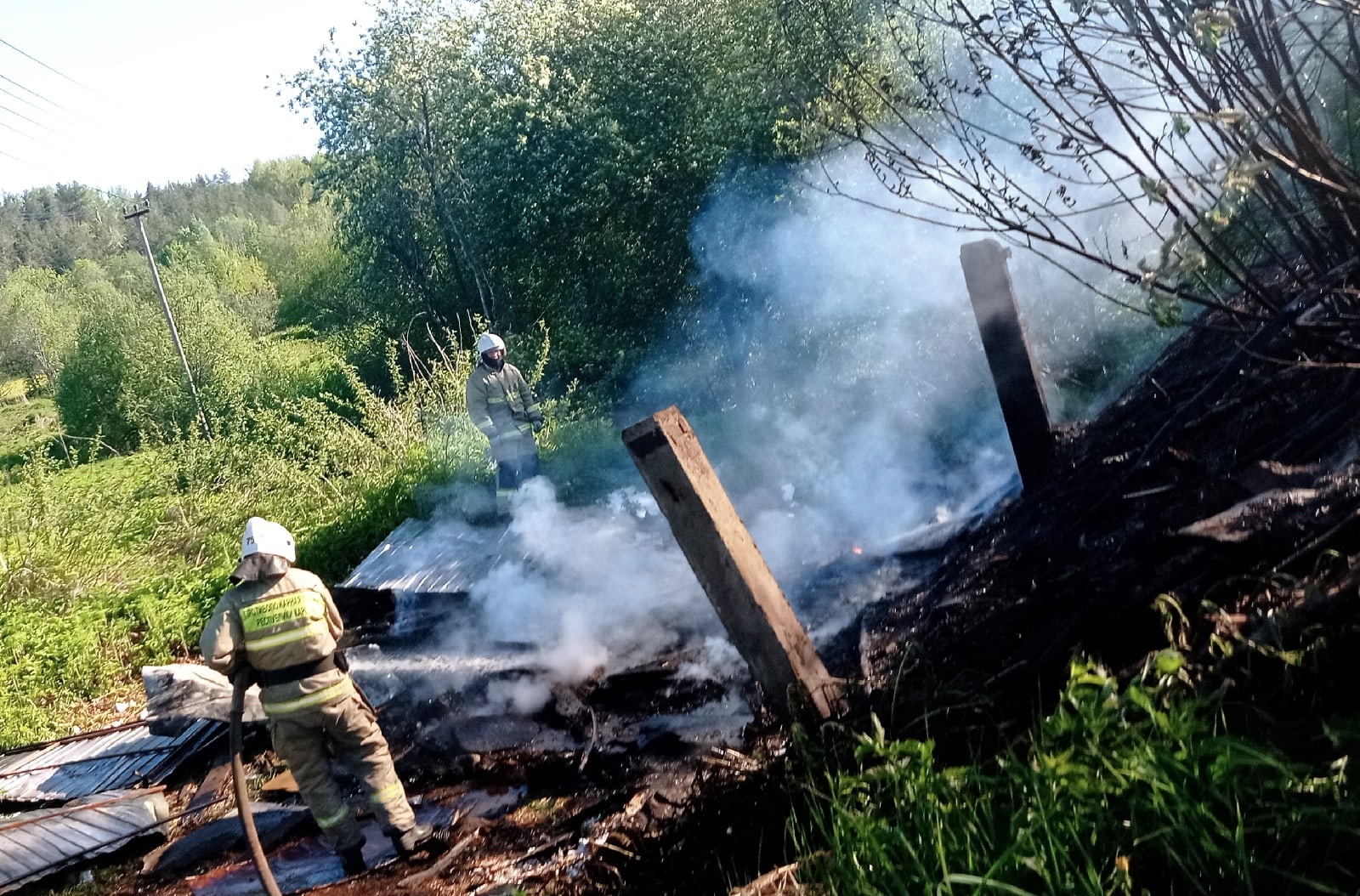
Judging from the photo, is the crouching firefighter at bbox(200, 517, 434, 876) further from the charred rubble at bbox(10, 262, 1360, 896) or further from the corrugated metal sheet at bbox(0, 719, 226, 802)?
the corrugated metal sheet at bbox(0, 719, 226, 802)

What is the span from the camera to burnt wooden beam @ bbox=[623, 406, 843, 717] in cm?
326

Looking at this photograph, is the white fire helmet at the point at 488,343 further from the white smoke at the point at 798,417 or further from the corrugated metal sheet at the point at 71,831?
the corrugated metal sheet at the point at 71,831

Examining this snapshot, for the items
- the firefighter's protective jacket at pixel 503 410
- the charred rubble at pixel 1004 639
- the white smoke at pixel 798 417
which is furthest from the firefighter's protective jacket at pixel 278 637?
the firefighter's protective jacket at pixel 503 410

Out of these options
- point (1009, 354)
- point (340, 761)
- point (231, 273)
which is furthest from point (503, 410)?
point (231, 273)

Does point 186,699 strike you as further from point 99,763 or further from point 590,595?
point 590,595

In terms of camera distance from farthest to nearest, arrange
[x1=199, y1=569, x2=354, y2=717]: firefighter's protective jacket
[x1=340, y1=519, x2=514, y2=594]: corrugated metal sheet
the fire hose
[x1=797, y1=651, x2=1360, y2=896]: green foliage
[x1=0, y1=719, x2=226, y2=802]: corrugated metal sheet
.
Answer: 1. [x1=340, y1=519, x2=514, y2=594]: corrugated metal sheet
2. [x1=0, y1=719, x2=226, y2=802]: corrugated metal sheet
3. [x1=199, y1=569, x2=354, y2=717]: firefighter's protective jacket
4. the fire hose
5. [x1=797, y1=651, x2=1360, y2=896]: green foliage

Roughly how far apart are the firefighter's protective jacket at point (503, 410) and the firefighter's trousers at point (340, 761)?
459 centimetres

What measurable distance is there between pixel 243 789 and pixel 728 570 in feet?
9.76

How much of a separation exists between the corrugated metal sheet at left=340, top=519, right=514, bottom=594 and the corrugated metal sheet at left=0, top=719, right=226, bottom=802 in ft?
5.42

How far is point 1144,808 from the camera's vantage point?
2252mm

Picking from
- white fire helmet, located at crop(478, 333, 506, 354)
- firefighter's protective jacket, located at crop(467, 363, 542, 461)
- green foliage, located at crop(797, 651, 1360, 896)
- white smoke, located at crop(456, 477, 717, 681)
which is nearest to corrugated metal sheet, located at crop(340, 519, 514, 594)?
white smoke, located at crop(456, 477, 717, 681)

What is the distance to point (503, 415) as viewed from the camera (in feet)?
31.3

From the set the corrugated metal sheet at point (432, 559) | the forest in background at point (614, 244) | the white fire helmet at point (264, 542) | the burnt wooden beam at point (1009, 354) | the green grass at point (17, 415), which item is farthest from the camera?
the green grass at point (17, 415)

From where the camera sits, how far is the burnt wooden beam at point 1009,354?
15.4 ft
